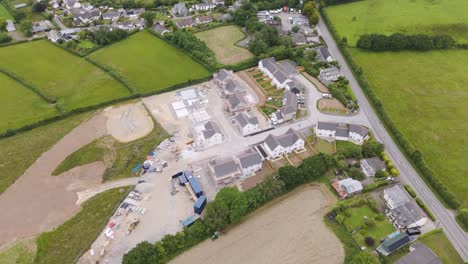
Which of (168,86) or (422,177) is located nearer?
(422,177)

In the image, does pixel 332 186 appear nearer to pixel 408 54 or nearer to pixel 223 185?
pixel 223 185

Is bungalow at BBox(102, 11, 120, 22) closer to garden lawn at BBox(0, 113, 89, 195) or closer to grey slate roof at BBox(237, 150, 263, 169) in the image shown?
garden lawn at BBox(0, 113, 89, 195)

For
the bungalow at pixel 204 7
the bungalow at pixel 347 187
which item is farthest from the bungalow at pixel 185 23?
the bungalow at pixel 347 187

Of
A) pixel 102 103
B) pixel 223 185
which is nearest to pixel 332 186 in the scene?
pixel 223 185

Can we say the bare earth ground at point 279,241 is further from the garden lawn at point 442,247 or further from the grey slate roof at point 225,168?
the garden lawn at point 442,247

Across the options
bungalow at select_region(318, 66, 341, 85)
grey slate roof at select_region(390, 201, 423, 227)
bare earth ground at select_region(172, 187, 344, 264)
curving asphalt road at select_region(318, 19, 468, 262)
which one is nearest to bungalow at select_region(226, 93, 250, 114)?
bungalow at select_region(318, 66, 341, 85)

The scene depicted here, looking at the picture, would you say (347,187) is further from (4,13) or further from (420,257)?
(4,13)

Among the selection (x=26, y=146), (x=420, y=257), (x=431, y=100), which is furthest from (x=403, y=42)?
(x=26, y=146)

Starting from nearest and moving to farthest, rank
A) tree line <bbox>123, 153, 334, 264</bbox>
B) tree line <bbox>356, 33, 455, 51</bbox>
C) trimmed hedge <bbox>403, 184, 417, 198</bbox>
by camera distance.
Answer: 1. tree line <bbox>123, 153, 334, 264</bbox>
2. trimmed hedge <bbox>403, 184, 417, 198</bbox>
3. tree line <bbox>356, 33, 455, 51</bbox>
